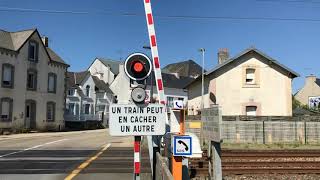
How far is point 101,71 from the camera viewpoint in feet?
298

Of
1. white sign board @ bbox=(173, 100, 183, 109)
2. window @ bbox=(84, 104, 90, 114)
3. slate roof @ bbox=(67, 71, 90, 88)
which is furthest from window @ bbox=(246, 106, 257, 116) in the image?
window @ bbox=(84, 104, 90, 114)

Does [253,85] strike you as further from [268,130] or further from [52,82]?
[52,82]

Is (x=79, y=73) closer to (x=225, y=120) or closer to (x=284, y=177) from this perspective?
(x=225, y=120)

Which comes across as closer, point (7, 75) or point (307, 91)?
point (7, 75)

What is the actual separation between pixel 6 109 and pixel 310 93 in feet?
192

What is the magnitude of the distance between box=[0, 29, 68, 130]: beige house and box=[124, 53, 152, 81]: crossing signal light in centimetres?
4007

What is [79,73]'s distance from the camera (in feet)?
243

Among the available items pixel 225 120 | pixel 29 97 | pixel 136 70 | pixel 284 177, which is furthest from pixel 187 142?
pixel 29 97

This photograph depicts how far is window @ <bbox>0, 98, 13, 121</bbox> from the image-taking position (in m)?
45.2

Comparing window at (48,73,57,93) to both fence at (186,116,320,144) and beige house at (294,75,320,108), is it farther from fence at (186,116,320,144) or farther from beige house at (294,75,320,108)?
beige house at (294,75,320,108)

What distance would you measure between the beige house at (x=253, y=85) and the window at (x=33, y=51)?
71.4 feet

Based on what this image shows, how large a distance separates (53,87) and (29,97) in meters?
5.41

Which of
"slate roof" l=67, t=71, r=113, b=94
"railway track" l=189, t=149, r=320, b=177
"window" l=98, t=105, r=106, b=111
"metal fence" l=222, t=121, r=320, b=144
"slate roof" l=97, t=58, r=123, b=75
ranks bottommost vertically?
"railway track" l=189, t=149, r=320, b=177

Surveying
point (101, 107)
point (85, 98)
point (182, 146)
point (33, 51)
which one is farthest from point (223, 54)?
point (182, 146)
